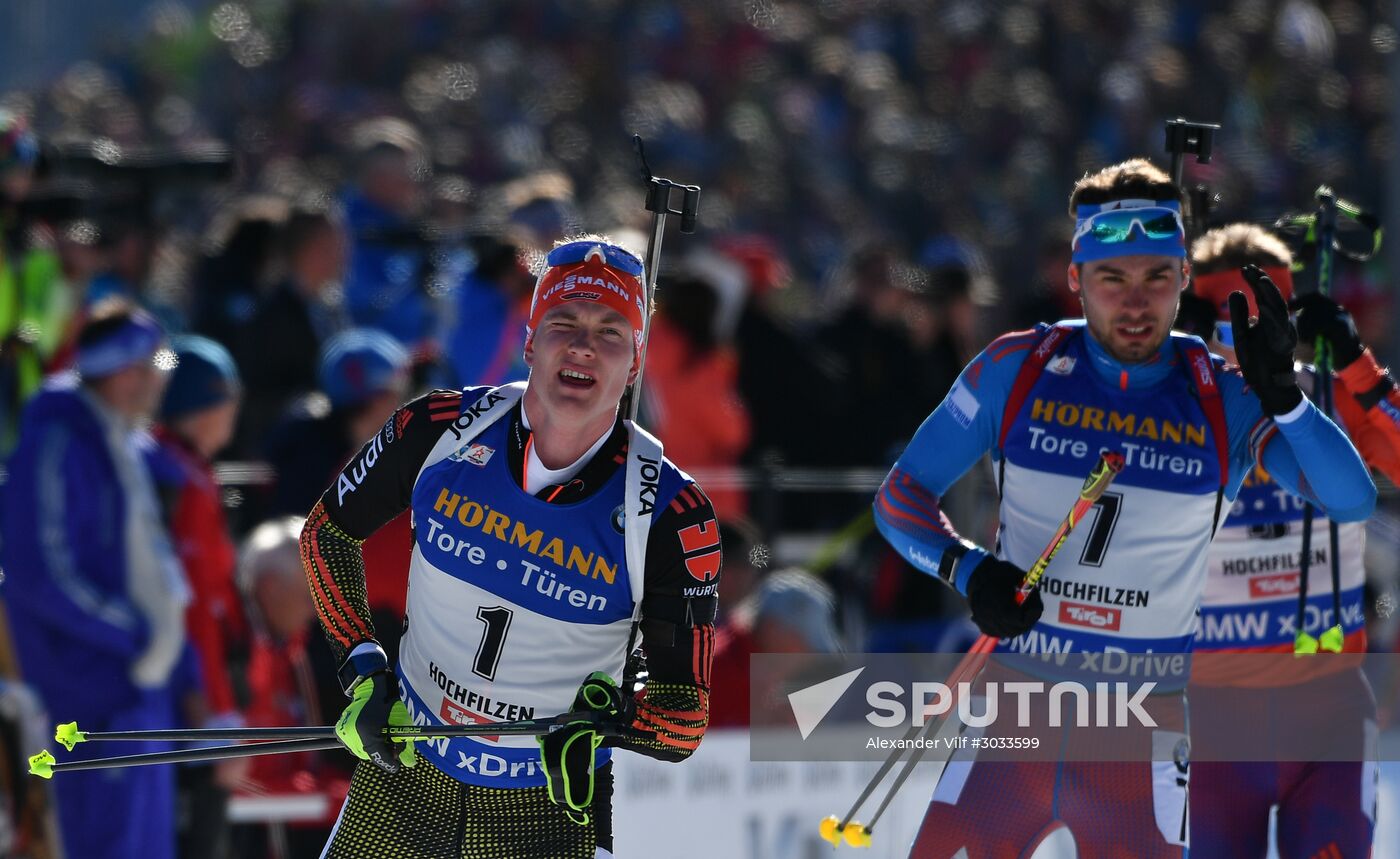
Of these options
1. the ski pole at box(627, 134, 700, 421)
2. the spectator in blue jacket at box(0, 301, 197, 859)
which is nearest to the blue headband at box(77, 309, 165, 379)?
the spectator in blue jacket at box(0, 301, 197, 859)

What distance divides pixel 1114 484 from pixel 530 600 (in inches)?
61.5

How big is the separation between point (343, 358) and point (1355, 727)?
4.05m

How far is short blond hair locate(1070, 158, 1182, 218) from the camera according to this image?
17.5 ft

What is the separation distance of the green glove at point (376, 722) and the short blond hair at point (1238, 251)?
9.45 ft

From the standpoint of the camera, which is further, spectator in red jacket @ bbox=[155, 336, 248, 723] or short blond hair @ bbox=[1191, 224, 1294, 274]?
spectator in red jacket @ bbox=[155, 336, 248, 723]

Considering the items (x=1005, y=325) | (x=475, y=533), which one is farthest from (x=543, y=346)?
(x=1005, y=325)

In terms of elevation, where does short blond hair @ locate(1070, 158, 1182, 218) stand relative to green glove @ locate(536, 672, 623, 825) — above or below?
above

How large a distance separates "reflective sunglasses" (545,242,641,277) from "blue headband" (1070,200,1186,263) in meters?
1.19

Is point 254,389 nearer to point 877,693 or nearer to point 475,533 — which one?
point 877,693

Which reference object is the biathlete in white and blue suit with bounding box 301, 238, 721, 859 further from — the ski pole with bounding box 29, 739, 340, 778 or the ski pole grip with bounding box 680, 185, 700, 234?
the ski pole grip with bounding box 680, 185, 700, 234

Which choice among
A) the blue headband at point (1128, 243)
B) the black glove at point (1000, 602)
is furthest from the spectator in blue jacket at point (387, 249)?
the black glove at point (1000, 602)

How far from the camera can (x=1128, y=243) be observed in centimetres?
521

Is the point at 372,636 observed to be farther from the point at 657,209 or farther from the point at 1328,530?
the point at 1328,530

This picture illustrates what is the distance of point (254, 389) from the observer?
354 inches
